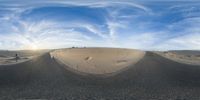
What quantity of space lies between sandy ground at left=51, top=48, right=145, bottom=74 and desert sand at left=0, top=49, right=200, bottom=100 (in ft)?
1.65

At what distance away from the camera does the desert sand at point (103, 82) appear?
19.8m

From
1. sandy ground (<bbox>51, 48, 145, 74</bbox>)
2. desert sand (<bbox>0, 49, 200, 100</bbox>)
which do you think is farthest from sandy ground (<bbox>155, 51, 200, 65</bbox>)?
sandy ground (<bbox>51, 48, 145, 74</bbox>)

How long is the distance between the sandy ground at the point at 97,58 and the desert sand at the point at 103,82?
503mm

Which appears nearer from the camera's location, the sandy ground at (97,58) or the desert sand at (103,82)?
the desert sand at (103,82)

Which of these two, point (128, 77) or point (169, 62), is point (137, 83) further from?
point (169, 62)

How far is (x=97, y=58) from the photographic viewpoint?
86.1ft

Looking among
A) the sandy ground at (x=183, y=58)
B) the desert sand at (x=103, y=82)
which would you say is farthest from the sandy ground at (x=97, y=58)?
the sandy ground at (x=183, y=58)

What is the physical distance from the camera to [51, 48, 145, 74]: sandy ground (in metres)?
23.3

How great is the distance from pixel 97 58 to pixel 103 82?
15.4 ft

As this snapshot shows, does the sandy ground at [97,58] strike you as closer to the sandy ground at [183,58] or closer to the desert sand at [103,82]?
the desert sand at [103,82]

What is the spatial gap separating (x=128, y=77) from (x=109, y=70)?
3.64ft

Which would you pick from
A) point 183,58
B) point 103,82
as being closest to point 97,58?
point 103,82

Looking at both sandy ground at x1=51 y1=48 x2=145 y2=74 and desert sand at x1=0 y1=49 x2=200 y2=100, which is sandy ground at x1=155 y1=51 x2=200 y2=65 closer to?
desert sand at x1=0 y1=49 x2=200 y2=100

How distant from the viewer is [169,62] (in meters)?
24.3
